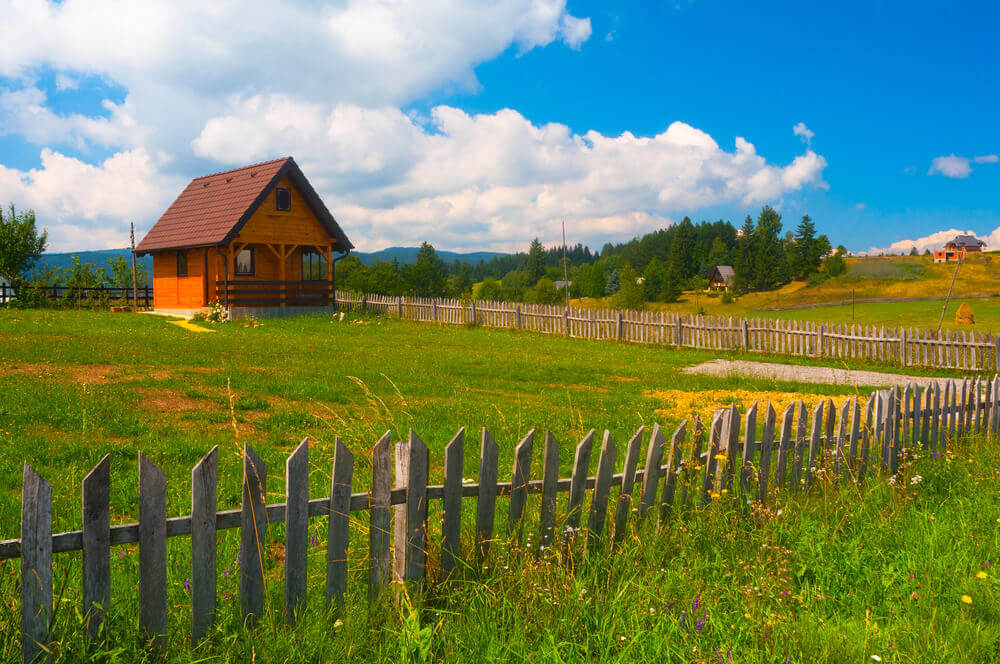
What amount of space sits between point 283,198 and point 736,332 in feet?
62.8

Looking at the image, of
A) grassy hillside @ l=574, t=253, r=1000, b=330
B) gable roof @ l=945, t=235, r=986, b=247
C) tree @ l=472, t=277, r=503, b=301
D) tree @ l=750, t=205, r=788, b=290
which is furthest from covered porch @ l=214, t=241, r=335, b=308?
gable roof @ l=945, t=235, r=986, b=247

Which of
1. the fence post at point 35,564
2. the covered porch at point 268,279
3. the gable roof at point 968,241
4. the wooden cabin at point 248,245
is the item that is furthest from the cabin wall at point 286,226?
the gable roof at point 968,241

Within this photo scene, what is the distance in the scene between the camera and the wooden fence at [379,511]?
109 inches

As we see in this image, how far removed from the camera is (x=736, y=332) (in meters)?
21.3

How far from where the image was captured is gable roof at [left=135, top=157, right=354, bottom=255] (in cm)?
2745

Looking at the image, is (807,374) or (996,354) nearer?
(807,374)

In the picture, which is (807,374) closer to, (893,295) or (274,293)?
(274,293)

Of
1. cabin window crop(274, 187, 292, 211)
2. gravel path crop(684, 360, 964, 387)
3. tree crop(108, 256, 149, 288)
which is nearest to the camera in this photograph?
gravel path crop(684, 360, 964, 387)

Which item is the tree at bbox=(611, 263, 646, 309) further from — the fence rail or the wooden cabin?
the fence rail

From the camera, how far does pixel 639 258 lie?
151500 mm

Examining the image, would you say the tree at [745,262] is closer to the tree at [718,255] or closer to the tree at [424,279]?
the tree at [718,255]

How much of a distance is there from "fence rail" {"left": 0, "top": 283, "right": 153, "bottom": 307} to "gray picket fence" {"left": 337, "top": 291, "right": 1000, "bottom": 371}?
555 inches

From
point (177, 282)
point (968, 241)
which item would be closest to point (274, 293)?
point (177, 282)

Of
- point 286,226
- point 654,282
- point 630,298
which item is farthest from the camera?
point 654,282
